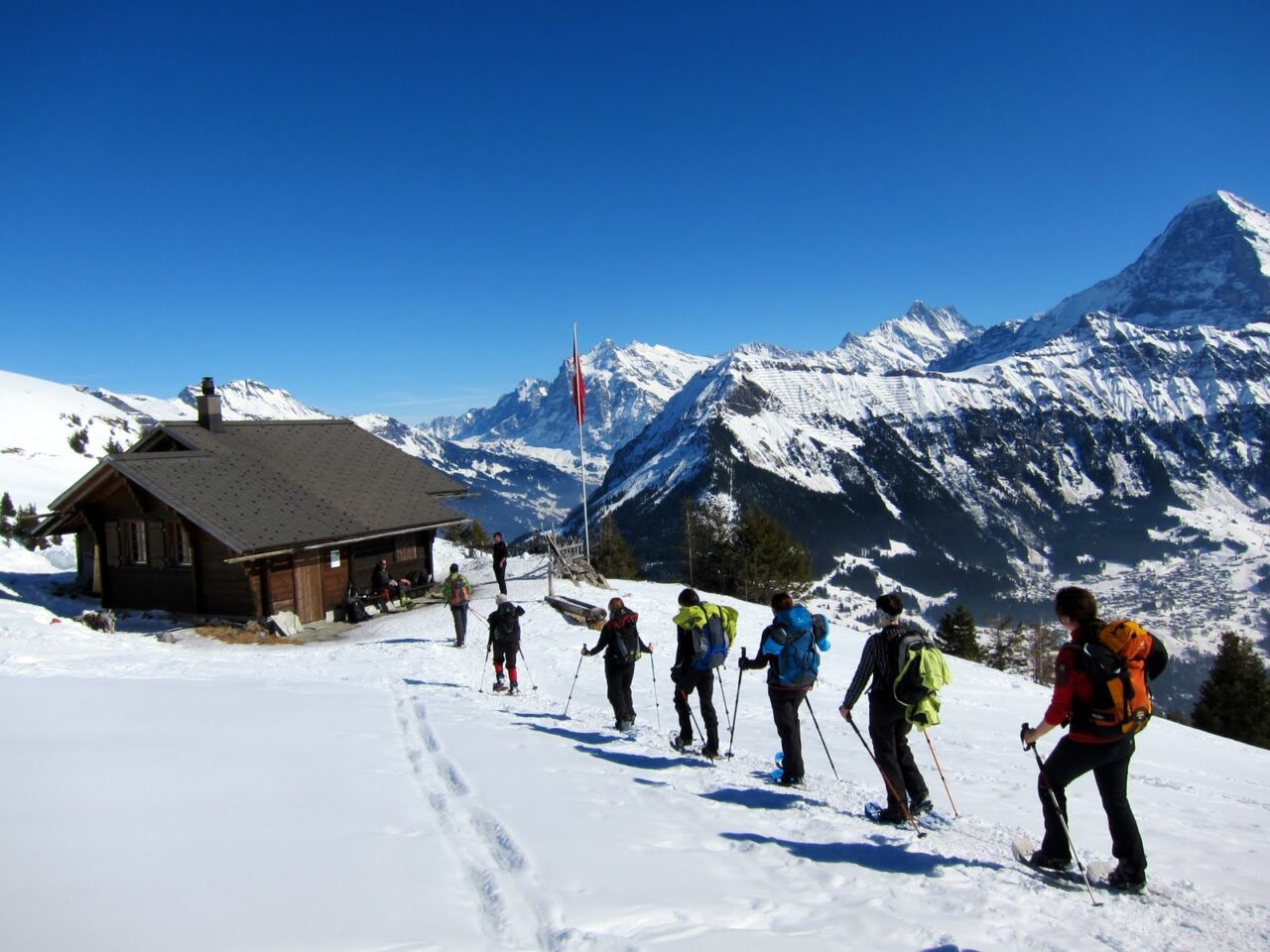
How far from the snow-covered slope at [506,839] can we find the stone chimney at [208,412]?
1558 centimetres

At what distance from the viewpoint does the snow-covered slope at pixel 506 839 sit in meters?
4.55

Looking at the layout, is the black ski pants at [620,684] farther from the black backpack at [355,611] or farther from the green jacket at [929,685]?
the black backpack at [355,611]

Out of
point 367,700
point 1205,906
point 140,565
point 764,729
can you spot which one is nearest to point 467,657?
point 367,700

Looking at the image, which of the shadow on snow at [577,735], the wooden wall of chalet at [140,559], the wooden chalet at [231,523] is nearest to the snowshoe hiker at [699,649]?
the shadow on snow at [577,735]

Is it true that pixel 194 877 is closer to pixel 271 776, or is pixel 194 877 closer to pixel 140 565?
pixel 271 776

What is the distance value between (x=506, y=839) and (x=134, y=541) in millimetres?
23414

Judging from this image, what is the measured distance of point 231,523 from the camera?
21562mm

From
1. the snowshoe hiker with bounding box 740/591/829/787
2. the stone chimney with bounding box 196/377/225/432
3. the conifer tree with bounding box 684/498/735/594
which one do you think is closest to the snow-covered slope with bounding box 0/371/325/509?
the stone chimney with bounding box 196/377/225/432

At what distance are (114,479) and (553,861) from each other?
2387 centimetres

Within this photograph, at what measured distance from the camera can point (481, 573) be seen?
3225cm

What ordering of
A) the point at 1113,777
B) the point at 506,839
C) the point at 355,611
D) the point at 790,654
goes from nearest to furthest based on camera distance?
the point at 1113,777 → the point at 506,839 → the point at 790,654 → the point at 355,611

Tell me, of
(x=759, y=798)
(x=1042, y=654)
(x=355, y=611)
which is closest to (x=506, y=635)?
(x=759, y=798)

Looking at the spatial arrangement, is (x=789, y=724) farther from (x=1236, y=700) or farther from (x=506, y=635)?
A: (x=1236, y=700)

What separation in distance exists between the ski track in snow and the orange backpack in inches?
173
